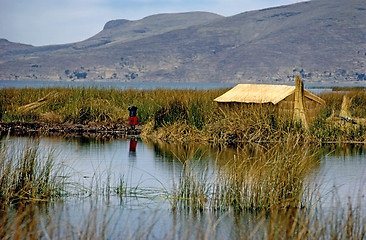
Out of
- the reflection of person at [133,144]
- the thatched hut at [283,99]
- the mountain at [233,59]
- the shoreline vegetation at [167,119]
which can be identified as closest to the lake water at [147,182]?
the reflection of person at [133,144]

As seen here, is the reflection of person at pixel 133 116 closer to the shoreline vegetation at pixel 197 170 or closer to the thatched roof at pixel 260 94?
the shoreline vegetation at pixel 197 170

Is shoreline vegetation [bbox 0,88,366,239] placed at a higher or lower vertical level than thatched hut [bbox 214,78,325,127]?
lower

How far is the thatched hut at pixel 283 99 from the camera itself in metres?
16.3

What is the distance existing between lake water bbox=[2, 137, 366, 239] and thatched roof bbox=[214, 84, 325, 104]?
1964 mm

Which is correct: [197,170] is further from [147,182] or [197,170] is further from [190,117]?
[190,117]

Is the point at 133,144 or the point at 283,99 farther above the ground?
the point at 283,99

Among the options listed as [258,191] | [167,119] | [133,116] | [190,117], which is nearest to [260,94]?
[190,117]

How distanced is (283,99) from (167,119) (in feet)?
8.68

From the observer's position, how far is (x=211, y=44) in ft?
633

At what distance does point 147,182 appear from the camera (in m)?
10.4

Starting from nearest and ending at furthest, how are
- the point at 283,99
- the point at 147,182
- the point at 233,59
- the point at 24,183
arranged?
the point at 24,183
the point at 147,182
the point at 283,99
the point at 233,59

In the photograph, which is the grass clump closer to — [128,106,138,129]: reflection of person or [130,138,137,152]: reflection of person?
[130,138,137,152]: reflection of person

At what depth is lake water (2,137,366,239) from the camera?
301 inches

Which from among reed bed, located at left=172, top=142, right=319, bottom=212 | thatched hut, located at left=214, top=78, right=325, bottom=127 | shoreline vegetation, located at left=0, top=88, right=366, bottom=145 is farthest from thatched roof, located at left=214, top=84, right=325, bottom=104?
reed bed, located at left=172, top=142, right=319, bottom=212
